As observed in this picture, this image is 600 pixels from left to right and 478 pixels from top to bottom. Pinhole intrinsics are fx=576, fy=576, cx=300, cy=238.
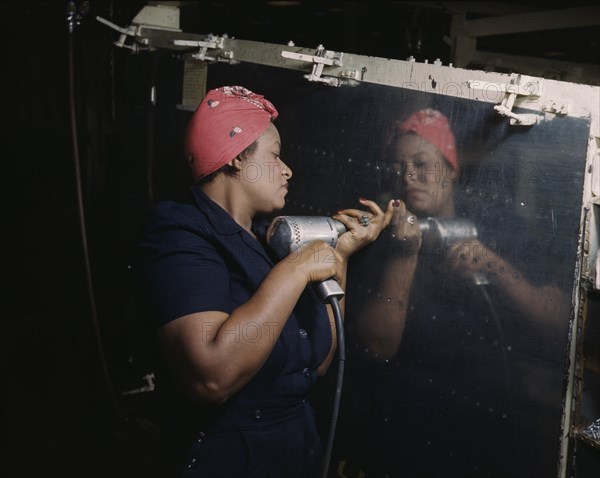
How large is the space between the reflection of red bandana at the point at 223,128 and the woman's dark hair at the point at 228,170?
0.02 m

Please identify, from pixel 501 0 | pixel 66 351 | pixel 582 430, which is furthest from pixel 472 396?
pixel 66 351

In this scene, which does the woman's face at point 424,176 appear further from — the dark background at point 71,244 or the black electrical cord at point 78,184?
the black electrical cord at point 78,184

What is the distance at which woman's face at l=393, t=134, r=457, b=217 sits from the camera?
5.52ft

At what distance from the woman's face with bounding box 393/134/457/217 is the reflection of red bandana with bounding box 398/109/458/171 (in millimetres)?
15

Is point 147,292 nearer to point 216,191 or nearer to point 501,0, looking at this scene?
point 216,191

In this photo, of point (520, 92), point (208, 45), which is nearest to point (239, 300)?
point (520, 92)

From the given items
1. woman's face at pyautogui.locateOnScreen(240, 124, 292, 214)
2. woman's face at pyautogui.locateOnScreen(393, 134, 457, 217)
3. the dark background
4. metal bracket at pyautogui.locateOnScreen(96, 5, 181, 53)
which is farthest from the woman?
the dark background

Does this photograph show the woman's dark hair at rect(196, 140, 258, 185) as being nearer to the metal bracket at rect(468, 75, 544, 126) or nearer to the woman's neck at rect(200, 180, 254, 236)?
the woman's neck at rect(200, 180, 254, 236)

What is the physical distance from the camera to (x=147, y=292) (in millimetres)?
1590

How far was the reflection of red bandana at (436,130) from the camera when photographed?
1653 millimetres

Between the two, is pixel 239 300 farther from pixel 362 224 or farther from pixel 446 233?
pixel 446 233

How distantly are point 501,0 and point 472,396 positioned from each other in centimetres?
269

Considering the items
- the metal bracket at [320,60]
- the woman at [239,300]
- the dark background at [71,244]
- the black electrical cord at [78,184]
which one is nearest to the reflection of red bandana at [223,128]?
the woman at [239,300]

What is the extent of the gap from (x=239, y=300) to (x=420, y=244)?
23.0 inches
